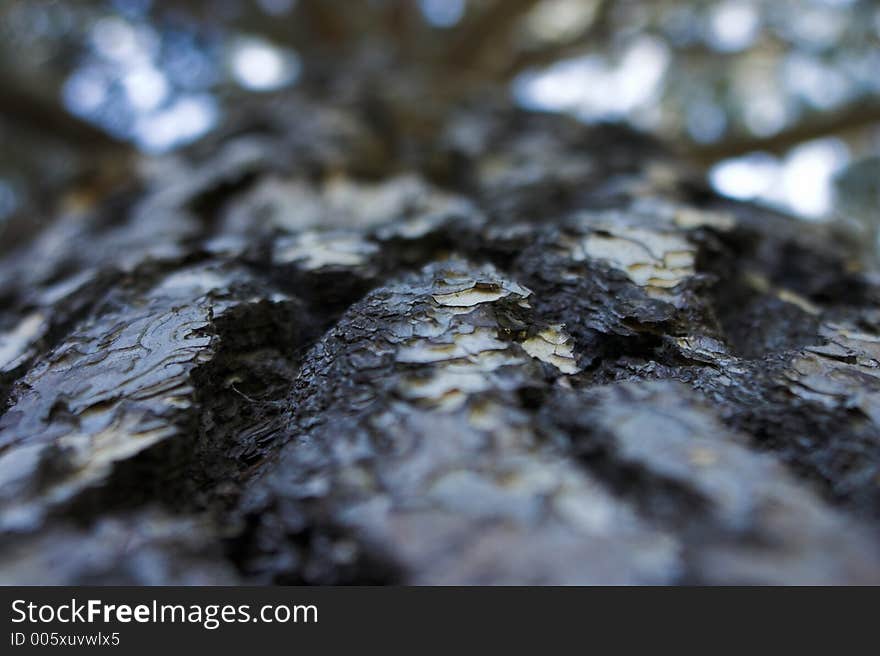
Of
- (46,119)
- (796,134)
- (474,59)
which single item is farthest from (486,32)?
(46,119)

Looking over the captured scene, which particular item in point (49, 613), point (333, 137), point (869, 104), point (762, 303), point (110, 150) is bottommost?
point (49, 613)

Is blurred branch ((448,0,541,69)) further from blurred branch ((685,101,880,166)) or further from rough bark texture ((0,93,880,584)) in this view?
rough bark texture ((0,93,880,584))

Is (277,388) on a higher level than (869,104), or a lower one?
lower

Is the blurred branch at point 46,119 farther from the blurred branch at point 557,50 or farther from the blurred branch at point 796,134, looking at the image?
the blurred branch at point 796,134

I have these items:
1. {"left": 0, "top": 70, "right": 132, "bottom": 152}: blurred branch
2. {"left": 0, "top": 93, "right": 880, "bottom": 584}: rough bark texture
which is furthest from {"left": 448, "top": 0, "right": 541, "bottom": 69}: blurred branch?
{"left": 0, "top": 93, "right": 880, "bottom": 584}: rough bark texture

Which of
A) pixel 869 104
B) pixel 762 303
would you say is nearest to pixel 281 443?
pixel 762 303

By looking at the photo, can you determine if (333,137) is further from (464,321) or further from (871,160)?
(871,160)

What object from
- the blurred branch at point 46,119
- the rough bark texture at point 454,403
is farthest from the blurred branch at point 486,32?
the rough bark texture at point 454,403
